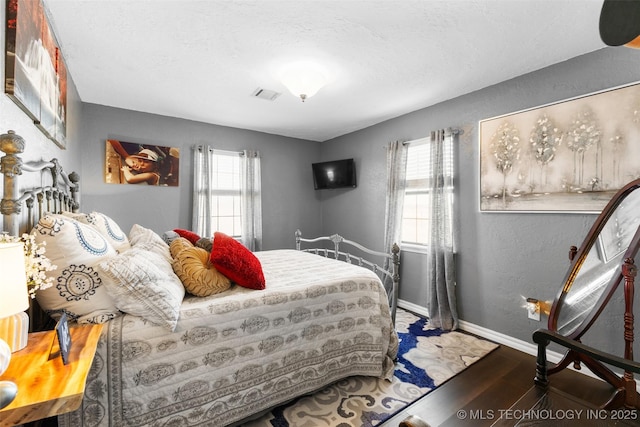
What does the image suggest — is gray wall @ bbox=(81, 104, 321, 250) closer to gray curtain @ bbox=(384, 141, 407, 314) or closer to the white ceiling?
the white ceiling

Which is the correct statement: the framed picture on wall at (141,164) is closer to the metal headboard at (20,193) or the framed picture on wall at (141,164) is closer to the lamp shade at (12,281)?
the metal headboard at (20,193)

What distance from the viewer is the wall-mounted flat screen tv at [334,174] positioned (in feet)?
14.5

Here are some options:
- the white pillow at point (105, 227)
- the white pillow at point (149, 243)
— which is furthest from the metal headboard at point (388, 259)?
the white pillow at point (105, 227)

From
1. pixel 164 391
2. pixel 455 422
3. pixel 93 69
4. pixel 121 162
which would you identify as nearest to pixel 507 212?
pixel 455 422

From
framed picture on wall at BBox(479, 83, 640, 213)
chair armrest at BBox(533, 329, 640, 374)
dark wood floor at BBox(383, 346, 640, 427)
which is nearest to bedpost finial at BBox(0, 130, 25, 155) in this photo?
dark wood floor at BBox(383, 346, 640, 427)

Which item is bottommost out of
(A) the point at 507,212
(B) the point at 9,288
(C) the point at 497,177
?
(B) the point at 9,288

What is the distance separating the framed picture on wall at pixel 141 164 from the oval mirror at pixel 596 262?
415 centimetres

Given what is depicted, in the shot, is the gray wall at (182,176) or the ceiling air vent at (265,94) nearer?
the ceiling air vent at (265,94)

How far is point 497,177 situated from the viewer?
2.80m

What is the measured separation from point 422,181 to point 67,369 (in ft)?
11.5

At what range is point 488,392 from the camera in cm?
203

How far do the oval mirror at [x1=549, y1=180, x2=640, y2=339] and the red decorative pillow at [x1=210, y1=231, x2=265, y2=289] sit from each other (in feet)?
6.44

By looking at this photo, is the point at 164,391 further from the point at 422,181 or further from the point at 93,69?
the point at 422,181

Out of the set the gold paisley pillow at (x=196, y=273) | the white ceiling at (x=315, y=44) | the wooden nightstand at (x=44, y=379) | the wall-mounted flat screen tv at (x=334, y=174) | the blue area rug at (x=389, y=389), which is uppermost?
the white ceiling at (x=315, y=44)
